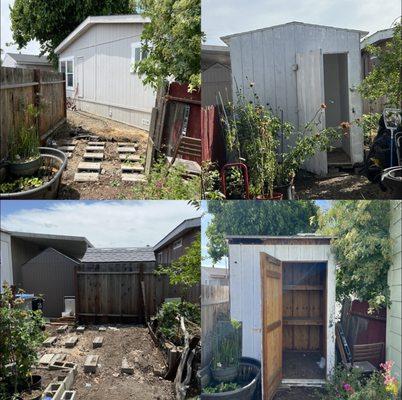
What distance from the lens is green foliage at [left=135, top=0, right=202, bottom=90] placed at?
320 centimetres

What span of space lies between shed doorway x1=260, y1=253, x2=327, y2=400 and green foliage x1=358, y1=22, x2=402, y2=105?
1.03m

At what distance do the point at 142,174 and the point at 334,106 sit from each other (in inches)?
43.0

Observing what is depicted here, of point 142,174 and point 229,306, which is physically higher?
point 142,174

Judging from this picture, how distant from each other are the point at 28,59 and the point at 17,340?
1540 millimetres

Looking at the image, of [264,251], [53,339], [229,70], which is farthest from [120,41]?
[53,339]

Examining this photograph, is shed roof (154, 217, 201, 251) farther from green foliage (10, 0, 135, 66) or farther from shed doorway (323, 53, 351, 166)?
green foliage (10, 0, 135, 66)

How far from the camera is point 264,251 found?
356 cm

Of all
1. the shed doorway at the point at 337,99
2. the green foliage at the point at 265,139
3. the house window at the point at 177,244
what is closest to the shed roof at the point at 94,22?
the green foliage at the point at 265,139

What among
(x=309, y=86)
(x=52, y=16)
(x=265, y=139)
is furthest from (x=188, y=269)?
(x=52, y=16)

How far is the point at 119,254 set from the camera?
3.63 m

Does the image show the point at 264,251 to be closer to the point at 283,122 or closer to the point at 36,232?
the point at 283,122

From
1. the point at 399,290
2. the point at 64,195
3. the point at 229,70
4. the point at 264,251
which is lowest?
the point at 399,290

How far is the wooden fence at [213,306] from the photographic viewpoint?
11.6ft

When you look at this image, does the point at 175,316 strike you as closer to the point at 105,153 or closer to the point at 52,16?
the point at 105,153
